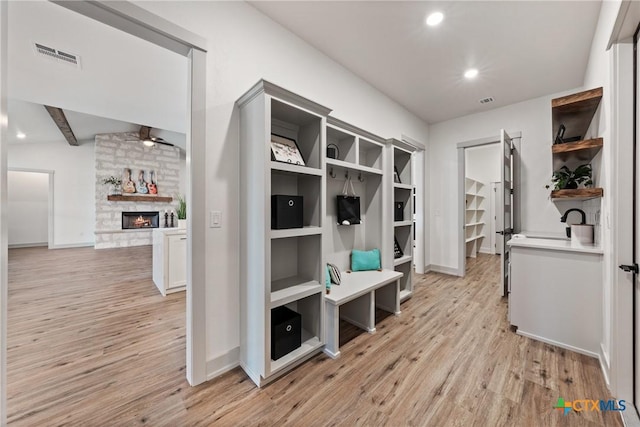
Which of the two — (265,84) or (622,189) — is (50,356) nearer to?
(265,84)

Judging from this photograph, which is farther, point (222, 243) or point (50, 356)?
point (50, 356)

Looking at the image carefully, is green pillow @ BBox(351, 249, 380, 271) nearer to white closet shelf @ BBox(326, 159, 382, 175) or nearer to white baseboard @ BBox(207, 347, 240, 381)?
white closet shelf @ BBox(326, 159, 382, 175)

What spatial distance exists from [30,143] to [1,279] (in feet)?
29.6

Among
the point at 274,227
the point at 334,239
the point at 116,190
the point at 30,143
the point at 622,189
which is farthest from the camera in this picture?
the point at 116,190

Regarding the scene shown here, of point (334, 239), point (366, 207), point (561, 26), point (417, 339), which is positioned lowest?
point (417, 339)

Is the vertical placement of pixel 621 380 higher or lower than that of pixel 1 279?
lower

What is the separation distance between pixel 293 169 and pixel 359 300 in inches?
60.4

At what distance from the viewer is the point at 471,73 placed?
2947mm

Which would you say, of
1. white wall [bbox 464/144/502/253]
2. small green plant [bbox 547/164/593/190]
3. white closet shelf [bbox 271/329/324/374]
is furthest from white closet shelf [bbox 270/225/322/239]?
white wall [bbox 464/144/502/253]

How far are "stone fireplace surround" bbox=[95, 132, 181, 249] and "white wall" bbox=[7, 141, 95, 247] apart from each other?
2.32 feet

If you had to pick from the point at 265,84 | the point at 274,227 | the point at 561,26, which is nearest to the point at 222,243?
the point at 274,227

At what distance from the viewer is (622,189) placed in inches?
58.2

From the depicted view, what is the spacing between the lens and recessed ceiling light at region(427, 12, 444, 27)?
6.73 feet

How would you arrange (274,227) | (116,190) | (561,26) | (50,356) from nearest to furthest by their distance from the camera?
(274,227), (50,356), (561,26), (116,190)
